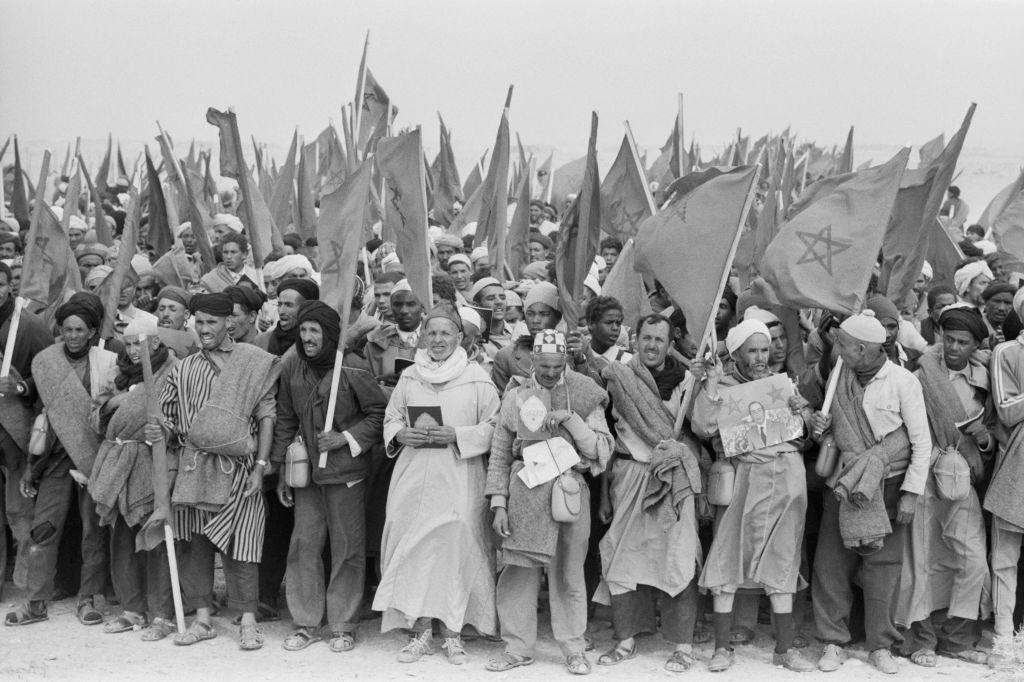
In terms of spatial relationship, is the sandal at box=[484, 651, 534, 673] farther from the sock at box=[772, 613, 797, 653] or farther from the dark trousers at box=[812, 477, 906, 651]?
the dark trousers at box=[812, 477, 906, 651]

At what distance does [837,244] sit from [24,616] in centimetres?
503

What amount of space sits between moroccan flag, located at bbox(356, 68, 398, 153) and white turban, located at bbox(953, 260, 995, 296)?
548 cm

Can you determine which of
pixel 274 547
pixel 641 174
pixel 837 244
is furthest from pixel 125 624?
pixel 837 244

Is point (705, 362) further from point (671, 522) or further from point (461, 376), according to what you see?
point (461, 376)

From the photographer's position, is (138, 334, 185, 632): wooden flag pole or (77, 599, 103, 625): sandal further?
→ (77, 599, 103, 625): sandal

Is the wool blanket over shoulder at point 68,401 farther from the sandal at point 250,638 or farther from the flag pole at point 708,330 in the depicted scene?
the flag pole at point 708,330

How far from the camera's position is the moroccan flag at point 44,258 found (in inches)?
292

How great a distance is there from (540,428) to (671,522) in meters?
0.87

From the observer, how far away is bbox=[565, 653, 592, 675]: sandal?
246 inches

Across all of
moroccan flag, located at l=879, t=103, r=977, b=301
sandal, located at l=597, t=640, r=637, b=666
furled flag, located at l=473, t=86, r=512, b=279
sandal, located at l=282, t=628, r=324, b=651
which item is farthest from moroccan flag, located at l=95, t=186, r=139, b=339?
moroccan flag, located at l=879, t=103, r=977, b=301

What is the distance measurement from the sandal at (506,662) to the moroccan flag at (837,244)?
2407mm

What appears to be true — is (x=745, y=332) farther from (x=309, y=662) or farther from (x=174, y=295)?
(x=174, y=295)

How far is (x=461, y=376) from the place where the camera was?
6.59 meters

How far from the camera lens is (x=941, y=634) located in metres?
6.59
